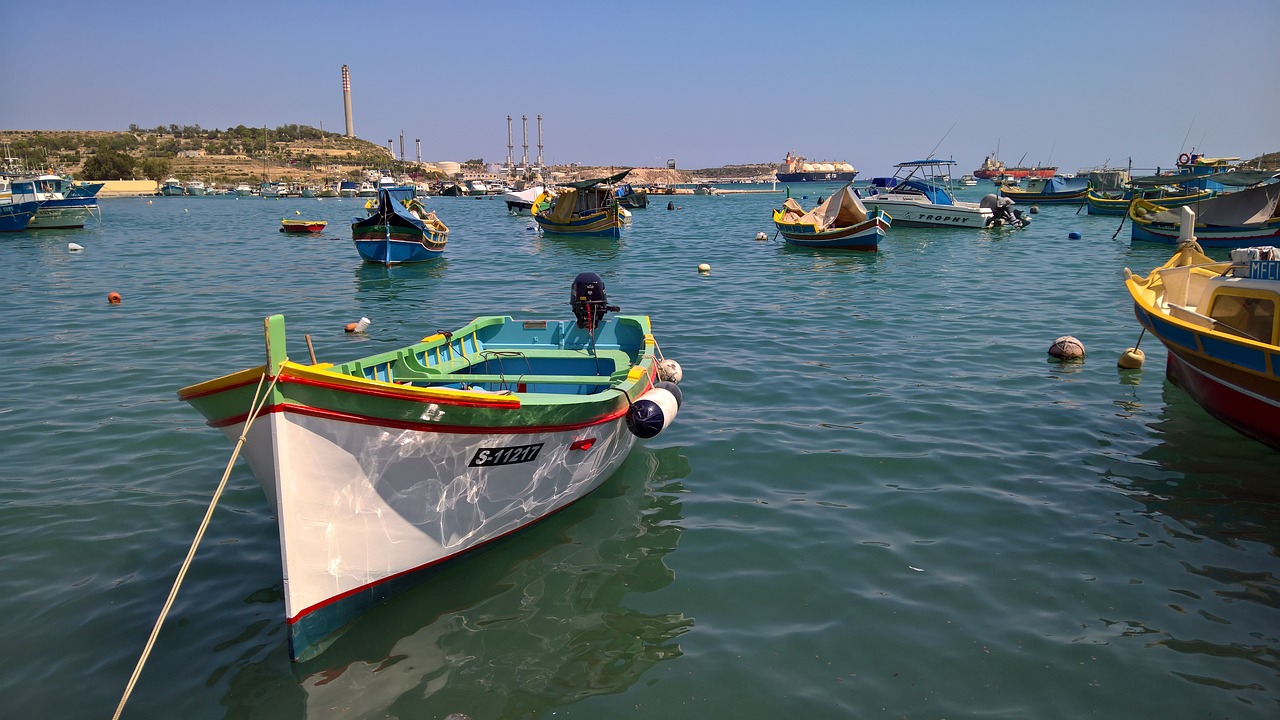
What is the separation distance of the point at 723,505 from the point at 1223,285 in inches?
289

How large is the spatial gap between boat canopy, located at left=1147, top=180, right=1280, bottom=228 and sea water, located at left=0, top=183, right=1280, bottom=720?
46.0ft

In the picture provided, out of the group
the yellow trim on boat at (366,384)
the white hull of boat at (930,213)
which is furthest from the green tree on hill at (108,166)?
the yellow trim on boat at (366,384)

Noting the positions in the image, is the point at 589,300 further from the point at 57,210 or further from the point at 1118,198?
the point at 1118,198

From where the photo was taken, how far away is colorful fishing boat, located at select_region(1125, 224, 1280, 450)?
8.30 m

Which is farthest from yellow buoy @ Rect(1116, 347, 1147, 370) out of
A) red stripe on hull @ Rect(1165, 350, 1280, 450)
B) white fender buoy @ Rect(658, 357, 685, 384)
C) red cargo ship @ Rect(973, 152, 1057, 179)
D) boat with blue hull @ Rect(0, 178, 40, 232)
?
red cargo ship @ Rect(973, 152, 1057, 179)

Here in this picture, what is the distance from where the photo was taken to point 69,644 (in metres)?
5.66

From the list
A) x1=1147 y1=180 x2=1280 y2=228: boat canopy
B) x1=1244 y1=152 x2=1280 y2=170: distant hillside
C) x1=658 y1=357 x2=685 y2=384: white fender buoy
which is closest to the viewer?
x1=658 y1=357 x2=685 y2=384: white fender buoy

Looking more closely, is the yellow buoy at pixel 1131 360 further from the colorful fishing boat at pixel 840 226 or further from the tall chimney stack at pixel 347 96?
the tall chimney stack at pixel 347 96

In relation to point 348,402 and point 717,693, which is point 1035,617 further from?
point 348,402

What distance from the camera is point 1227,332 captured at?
9797mm

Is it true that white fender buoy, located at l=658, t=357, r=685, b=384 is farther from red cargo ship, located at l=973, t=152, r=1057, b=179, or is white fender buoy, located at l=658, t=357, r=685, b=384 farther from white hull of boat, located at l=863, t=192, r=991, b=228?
red cargo ship, located at l=973, t=152, r=1057, b=179

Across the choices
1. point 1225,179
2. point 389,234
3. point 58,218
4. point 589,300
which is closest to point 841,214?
point 389,234

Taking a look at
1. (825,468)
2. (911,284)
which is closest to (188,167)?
(911,284)

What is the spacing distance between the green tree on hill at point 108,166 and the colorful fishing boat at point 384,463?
12532 centimetres
